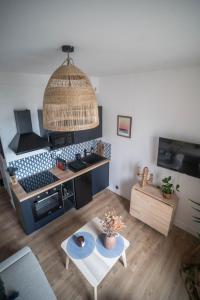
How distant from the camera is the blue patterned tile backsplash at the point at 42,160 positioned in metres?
2.74

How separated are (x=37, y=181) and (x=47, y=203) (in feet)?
1.38

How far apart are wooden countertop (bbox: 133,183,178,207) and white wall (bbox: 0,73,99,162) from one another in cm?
219

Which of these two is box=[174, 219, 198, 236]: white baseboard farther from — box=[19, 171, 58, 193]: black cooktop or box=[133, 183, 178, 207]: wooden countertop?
box=[19, 171, 58, 193]: black cooktop

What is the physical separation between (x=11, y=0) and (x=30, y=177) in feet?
8.68

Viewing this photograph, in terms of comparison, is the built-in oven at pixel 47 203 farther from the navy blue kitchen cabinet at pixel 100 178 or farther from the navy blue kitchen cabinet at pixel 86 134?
the navy blue kitchen cabinet at pixel 86 134

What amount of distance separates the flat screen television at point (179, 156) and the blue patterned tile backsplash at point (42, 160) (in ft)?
4.35

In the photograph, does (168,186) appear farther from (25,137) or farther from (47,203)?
(25,137)

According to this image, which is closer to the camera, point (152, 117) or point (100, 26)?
point (100, 26)

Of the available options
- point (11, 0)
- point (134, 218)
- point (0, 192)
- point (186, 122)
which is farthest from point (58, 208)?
point (11, 0)

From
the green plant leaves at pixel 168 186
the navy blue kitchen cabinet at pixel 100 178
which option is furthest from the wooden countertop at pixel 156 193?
the navy blue kitchen cabinet at pixel 100 178

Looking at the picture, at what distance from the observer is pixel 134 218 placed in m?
2.99

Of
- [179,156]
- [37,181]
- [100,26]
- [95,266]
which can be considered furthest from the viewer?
[37,181]

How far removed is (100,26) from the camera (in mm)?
868

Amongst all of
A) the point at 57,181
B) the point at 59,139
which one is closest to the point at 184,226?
the point at 57,181
